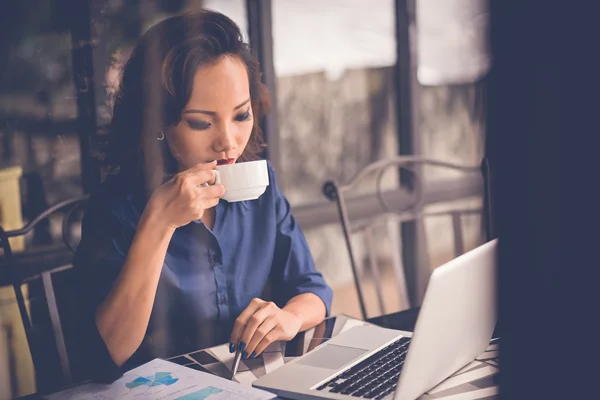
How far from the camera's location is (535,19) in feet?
1.27

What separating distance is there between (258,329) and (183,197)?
27 centimetres

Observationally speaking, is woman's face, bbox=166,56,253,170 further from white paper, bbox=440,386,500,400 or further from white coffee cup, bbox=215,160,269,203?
white paper, bbox=440,386,500,400

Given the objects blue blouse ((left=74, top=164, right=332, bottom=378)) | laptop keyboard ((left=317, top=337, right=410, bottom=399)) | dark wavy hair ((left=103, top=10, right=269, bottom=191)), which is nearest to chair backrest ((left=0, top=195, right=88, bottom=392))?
blue blouse ((left=74, top=164, right=332, bottom=378))

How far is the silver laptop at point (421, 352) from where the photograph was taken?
0.80 metres

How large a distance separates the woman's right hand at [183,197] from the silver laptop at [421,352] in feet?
1.06

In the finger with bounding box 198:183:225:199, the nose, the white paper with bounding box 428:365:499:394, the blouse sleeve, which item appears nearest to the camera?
the white paper with bounding box 428:365:499:394

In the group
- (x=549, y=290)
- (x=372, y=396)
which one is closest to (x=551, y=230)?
(x=549, y=290)

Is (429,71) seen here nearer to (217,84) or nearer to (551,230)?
(217,84)

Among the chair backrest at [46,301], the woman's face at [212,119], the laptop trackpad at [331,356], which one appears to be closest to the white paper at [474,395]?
the laptop trackpad at [331,356]

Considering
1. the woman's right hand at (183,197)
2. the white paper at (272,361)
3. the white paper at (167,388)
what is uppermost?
the woman's right hand at (183,197)

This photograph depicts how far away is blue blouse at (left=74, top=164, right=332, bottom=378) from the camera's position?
1.17 m

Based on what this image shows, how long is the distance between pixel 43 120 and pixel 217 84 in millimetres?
607

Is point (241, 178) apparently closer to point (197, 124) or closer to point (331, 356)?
point (197, 124)

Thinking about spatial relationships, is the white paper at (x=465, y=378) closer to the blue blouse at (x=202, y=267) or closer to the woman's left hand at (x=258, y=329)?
the woman's left hand at (x=258, y=329)
